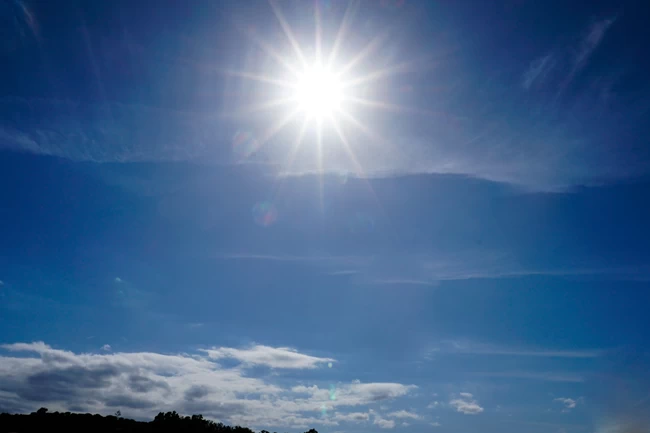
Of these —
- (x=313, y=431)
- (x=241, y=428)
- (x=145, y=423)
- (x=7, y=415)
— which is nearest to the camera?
(x=7, y=415)

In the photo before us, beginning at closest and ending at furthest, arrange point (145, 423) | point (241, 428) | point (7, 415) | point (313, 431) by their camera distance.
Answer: point (7, 415)
point (145, 423)
point (241, 428)
point (313, 431)

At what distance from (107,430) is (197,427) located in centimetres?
1222

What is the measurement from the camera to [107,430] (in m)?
52.8

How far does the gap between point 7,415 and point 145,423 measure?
15.5 meters

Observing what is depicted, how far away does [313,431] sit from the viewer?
3531 inches

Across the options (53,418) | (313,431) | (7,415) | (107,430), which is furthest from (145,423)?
(313,431)

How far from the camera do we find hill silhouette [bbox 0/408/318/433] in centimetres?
5031

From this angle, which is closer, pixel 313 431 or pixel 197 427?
pixel 197 427

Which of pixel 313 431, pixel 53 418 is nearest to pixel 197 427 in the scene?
pixel 53 418

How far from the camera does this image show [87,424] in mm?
53625

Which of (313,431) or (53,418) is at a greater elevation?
(313,431)

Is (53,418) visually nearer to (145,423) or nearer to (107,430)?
(107,430)

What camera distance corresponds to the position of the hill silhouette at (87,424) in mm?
50312

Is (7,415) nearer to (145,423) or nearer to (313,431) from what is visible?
(145,423)
